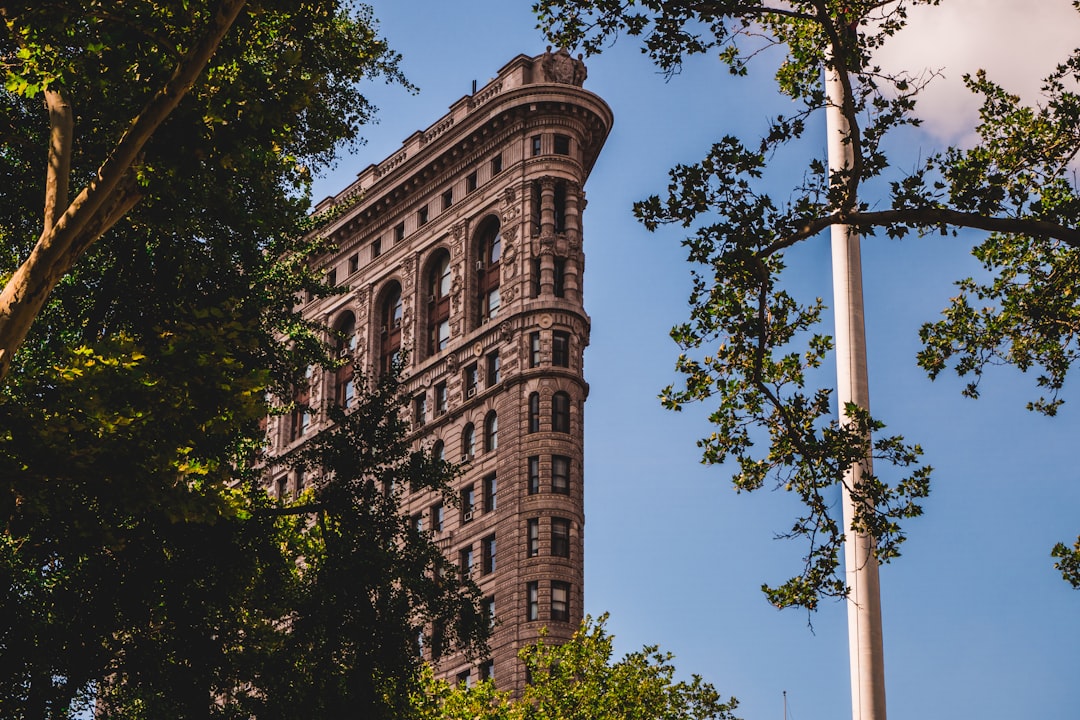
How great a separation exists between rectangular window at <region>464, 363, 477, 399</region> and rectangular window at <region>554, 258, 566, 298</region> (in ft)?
25.2

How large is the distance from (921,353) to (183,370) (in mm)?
10136

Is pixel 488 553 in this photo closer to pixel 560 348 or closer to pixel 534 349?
pixel 534 349

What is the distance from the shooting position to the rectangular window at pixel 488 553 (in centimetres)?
8375

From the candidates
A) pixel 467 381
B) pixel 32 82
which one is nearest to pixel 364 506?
pixel 32 82

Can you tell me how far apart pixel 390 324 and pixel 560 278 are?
1698cm

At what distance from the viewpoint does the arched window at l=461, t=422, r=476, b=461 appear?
292 ft

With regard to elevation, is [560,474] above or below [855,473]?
above

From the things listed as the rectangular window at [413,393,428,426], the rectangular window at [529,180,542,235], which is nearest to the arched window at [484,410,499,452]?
the rectangular window at [413,393,428,426]

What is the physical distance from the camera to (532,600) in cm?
8000

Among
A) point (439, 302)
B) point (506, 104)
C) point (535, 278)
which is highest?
point (506, 104)

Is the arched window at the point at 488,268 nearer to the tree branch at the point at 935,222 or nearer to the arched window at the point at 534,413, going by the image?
the arched window at the point at 534,413

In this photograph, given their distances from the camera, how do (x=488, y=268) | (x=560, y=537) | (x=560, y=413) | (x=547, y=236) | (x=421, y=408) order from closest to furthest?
(x=560, y=537)
(x=560, y=413)
(x=547, y=236)
(x=488, y=268)
(x=421, y=408)

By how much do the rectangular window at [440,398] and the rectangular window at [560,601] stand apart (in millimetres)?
17768

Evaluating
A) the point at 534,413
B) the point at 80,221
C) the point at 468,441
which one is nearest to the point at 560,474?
the point at 534,413
